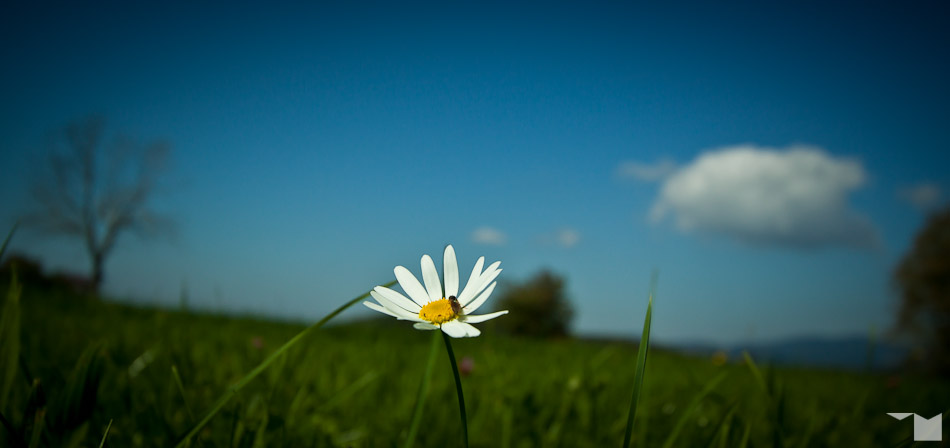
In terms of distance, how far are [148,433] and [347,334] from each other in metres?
5.12

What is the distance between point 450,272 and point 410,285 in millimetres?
69

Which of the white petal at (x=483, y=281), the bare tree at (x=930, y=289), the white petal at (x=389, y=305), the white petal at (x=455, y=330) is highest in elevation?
the bare tree at (x=930, y=289)

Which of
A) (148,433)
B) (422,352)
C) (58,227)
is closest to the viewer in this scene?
(148,433)

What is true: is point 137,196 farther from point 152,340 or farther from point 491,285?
point 491,285

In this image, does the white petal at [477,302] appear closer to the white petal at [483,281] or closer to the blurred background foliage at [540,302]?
the white petal at [483,281]

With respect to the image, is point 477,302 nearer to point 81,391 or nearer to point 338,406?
point 81,391

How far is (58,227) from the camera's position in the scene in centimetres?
2394

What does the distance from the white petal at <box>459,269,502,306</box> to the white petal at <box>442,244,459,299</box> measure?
0.06 meters

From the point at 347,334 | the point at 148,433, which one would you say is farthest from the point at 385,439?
the point at 347,334

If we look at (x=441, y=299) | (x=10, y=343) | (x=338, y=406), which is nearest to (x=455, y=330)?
(x=441, y=299)

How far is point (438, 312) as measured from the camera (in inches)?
29.3

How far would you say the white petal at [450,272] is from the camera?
2.68ft

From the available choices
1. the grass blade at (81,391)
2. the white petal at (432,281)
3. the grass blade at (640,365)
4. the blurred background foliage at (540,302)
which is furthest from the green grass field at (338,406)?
the blurred background foliage at (540,302)

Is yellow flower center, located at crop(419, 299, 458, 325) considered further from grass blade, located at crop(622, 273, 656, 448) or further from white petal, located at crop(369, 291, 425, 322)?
grass blade, located at crop(622, 273, 656, 448)
